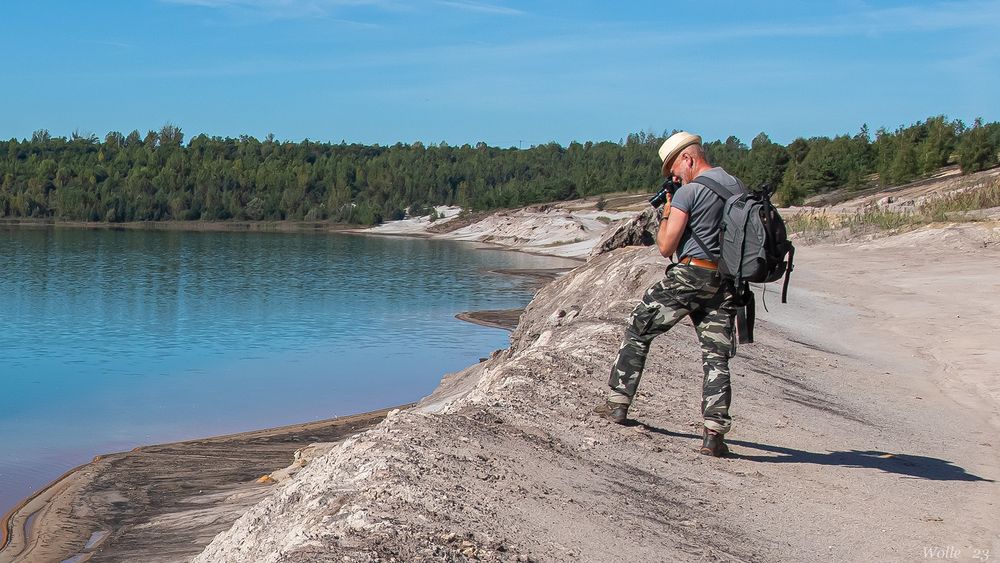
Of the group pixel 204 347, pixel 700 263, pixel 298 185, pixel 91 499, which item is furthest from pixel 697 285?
pixel 298 185

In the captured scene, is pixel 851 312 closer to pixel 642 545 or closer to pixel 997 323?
pixel 997 323

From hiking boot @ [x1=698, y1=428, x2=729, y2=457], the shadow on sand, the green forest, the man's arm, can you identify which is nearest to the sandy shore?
hiking boot @ [x1=698, y1=428, x2=729, y2=457]

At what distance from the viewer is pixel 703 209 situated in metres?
7.02

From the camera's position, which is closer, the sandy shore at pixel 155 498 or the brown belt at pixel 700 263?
the brown belt at pixel 700 263

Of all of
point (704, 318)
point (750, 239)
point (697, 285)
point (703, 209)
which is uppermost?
point (703, 209)

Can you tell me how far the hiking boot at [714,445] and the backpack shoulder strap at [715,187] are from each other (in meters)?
1.60

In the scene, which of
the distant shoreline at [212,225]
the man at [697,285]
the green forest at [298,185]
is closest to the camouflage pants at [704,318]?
the man at [697,285]

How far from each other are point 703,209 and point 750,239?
385 millimetres

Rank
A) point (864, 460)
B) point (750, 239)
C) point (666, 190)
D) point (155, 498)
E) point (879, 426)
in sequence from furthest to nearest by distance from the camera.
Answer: point (155, 498) → point (879, 426) → point (864, 460) → point (666, 190) → point (750, 239)

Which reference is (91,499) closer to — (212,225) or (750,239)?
(750,239)

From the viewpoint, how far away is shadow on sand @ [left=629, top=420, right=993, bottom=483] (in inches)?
305

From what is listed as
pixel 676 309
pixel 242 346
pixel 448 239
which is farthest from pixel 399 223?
pixel 676 309

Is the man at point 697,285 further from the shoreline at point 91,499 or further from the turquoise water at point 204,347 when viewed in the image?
the turquoise water at point 204,347

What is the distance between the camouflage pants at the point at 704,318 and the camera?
23.2ft
